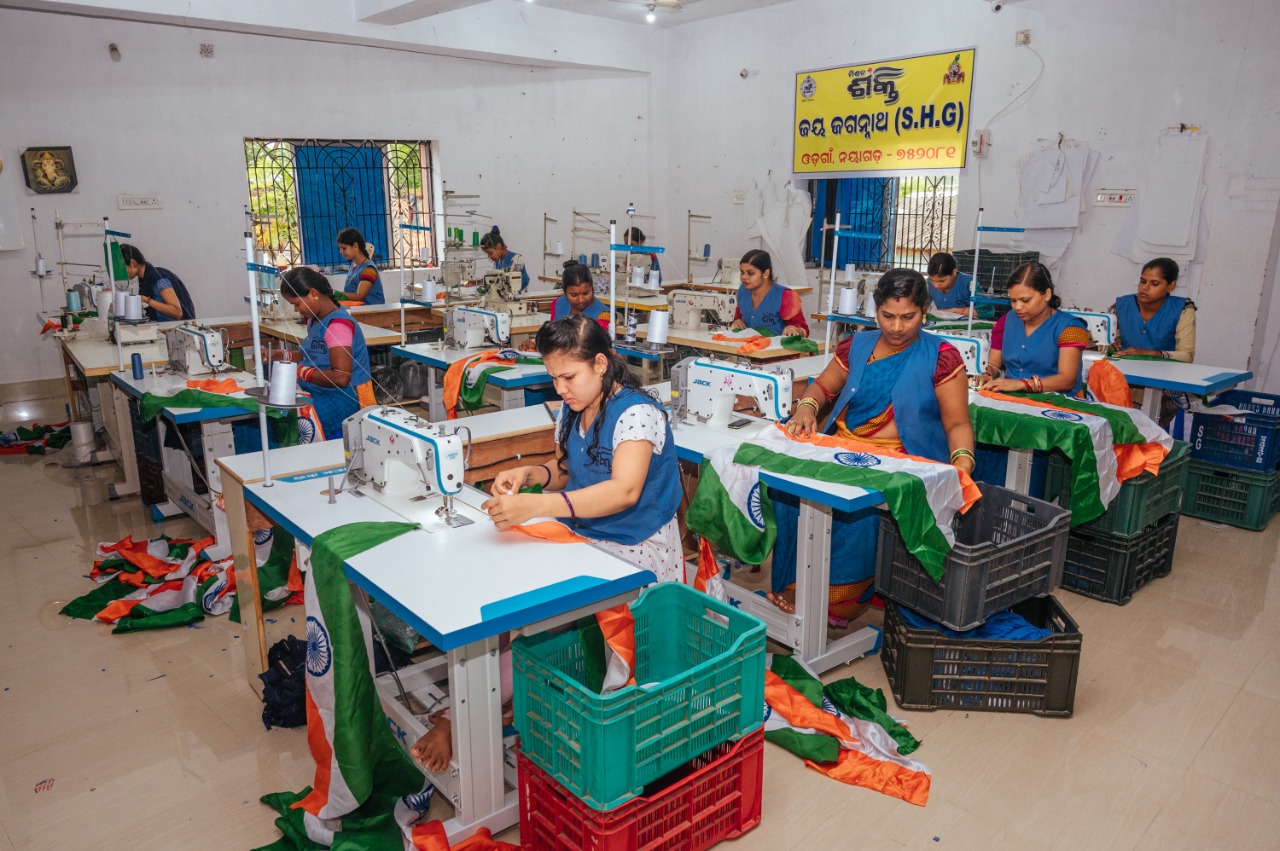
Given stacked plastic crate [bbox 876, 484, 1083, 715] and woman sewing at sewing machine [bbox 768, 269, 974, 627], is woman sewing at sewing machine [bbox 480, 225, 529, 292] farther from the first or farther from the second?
stacked plastic crate [bbox 876, 484, 1083, 715]

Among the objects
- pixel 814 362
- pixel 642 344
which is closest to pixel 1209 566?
pixel 814 362

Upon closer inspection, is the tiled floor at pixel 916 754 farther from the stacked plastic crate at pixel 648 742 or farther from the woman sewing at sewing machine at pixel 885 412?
the woman sewing at sewing machine at pixel 885 412

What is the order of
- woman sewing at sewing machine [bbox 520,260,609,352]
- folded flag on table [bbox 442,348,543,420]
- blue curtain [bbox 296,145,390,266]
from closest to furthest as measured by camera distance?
folded flag on table [bbox 442,348,543,420] < woman sewing at sewing machine [bbox 520,260,609,352] < blue curtain [bbox 296,145,390,266]

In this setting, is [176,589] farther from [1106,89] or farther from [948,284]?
[1106,89]

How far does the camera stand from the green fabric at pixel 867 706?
2789 millimetres

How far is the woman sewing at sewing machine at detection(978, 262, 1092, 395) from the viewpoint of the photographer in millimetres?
4102

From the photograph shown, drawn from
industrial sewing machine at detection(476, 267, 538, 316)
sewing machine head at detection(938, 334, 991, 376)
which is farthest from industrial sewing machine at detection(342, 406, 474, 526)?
industrial sewing machine at detection(476, 267, 538, 316)

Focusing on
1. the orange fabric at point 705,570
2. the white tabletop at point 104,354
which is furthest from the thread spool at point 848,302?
the white tabletop at point 104,354

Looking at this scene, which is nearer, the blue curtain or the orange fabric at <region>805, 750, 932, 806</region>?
the orange fabric at <region>805, 750, 932, 806</region>

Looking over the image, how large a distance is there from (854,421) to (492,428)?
142 cm

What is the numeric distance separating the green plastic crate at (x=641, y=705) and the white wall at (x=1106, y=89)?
5656 millimetres

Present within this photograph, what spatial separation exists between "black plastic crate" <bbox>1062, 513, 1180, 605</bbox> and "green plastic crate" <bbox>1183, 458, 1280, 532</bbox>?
3.00 ft

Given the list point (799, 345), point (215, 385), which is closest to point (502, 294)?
point (799, 345)

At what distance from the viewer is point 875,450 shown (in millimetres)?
3137
